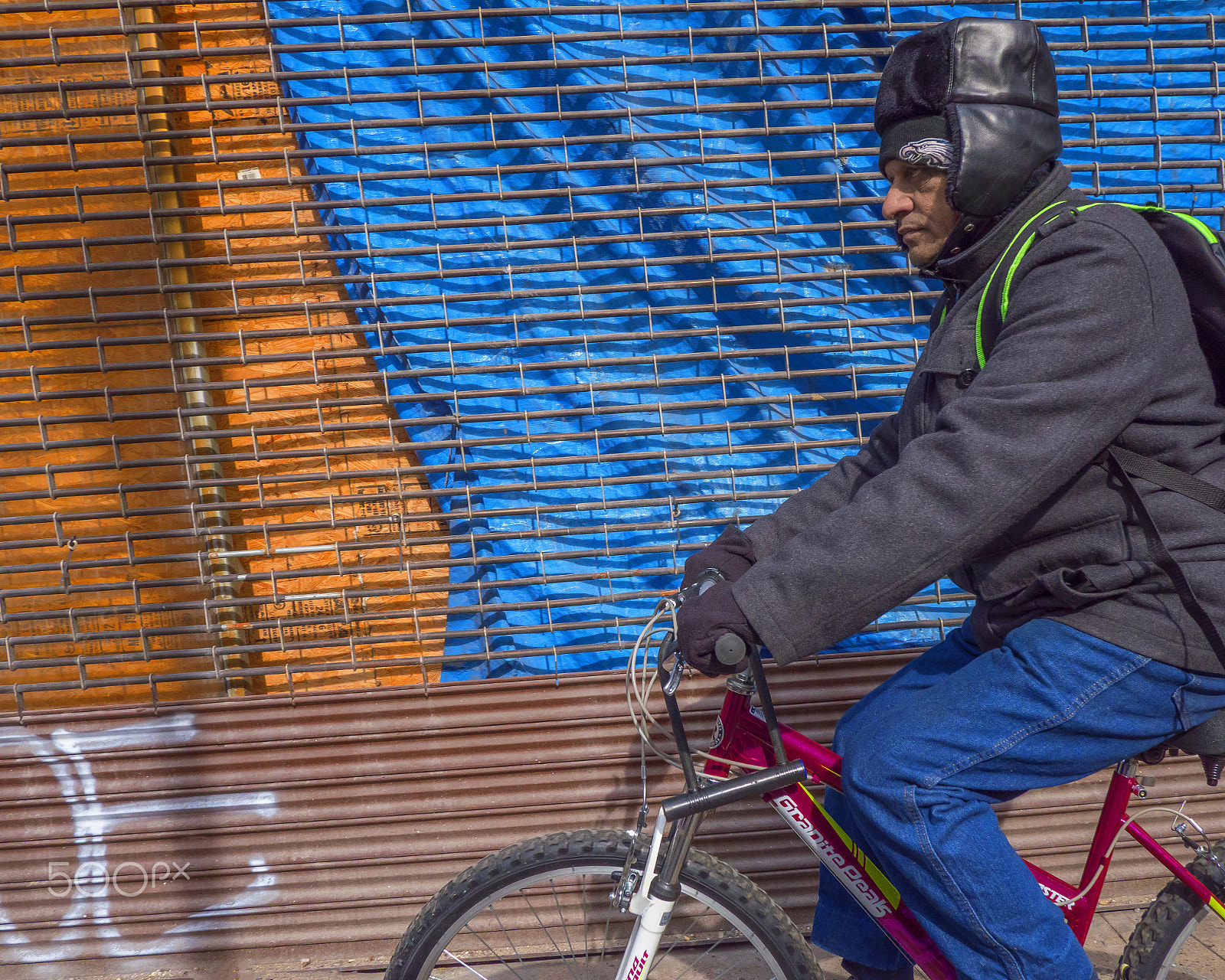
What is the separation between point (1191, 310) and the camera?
5.84ft

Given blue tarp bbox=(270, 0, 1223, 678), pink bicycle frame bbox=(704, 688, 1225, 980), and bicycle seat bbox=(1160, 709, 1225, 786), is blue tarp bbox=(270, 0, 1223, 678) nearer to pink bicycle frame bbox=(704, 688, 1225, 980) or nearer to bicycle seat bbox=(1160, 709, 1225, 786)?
pink bicycle frame bbox=(704, 688, 1225, 980)

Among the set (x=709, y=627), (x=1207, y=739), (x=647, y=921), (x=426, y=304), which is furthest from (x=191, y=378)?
(x=1207, y=739)

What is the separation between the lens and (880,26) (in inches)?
125

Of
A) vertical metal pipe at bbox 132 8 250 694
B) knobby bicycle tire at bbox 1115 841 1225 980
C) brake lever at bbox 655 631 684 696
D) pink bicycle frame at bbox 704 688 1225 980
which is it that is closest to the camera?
brake lever at bbox 655 631 684 696

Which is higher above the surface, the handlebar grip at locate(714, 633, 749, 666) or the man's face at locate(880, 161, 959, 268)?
the man's face at locate(880, 161, 959, 268)

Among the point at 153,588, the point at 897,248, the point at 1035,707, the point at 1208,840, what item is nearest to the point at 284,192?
the point at 153,588

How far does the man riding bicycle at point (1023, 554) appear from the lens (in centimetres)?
164

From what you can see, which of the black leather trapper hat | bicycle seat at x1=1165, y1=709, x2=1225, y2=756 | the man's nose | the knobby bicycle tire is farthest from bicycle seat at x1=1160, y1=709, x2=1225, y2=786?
the man's nose

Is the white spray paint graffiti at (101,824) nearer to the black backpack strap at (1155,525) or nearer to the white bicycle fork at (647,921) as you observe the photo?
the white bicycle fork at (647,921)

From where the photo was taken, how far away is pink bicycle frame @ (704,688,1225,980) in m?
1.95

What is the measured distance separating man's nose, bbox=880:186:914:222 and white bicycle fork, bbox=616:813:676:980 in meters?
1.53

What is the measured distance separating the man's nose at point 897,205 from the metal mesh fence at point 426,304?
1.18m

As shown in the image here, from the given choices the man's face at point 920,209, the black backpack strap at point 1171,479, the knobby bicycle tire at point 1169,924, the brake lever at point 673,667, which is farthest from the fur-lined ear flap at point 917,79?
the knobby bicycle tire at point 1169,924

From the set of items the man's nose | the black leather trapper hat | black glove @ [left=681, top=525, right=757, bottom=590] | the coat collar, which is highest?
the black leather trapper hat
